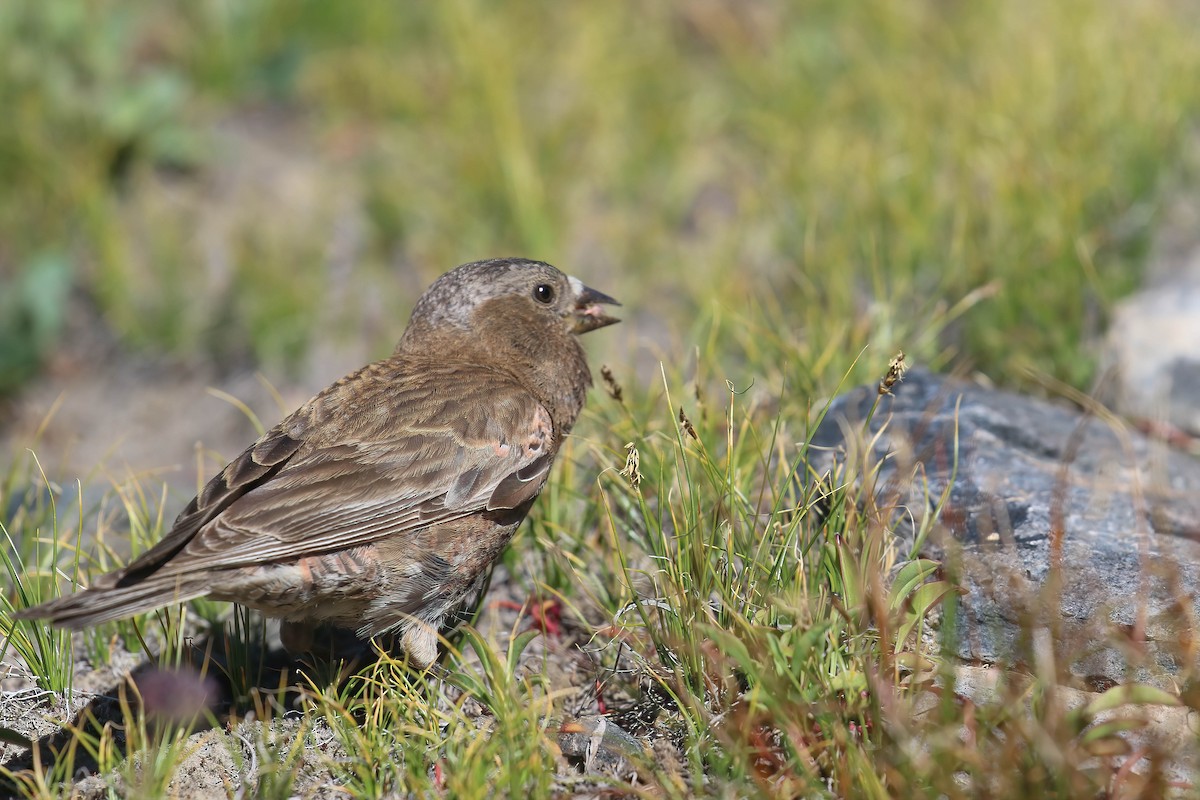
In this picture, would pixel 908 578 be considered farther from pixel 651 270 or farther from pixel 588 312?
pixel 651 270

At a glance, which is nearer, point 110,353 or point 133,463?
point 133,463

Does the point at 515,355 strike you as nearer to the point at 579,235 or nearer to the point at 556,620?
the point at 556,620

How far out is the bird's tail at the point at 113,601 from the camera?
3176 millimetres

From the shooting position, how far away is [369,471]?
3.81 m

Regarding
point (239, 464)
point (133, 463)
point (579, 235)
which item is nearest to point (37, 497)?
point (239, 464)

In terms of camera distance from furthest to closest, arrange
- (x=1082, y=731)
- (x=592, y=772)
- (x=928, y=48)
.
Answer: (x=928, y=48) → (x=592, y=772) → (x=1082, y=731)

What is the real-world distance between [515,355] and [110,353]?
10.1 feet

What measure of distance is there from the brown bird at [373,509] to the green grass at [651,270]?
232 mm

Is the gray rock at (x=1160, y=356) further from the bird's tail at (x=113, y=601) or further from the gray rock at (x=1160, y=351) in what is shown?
the bird's tail at (x=113, y=601)

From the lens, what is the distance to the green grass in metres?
3.15

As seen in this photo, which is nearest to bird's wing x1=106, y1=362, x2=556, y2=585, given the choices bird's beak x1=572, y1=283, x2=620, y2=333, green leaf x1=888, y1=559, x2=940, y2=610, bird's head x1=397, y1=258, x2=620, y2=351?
bird's head x1=397, y1=258, x2=620, y2=351

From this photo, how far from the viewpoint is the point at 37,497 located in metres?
4.23

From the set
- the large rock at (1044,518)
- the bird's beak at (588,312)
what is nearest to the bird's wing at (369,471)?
the bird's beak at (588,312)

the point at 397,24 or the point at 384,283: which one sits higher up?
the point at 397,24
